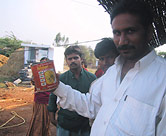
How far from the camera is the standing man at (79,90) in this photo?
6.47 feet

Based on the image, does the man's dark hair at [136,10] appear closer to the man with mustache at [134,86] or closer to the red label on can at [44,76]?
the man with mustache at [134,86]

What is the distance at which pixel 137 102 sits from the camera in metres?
0.86

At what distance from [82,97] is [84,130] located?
0.94 metres

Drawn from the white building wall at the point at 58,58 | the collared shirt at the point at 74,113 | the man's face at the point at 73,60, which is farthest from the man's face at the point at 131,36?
the white building wall at the point at 58,58

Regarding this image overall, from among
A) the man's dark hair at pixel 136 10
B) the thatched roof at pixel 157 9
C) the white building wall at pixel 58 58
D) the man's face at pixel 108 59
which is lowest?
the white building wall at pixel 58 58

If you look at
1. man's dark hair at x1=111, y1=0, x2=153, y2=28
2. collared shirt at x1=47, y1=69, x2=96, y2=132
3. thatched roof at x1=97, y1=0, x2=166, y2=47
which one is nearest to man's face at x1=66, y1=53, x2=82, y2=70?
collared shirt at x1=47, y1=69, x2=96, y2=132

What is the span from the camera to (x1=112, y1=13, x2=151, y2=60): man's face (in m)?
0.98

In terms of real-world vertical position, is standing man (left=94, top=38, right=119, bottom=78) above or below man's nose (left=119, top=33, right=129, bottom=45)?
below

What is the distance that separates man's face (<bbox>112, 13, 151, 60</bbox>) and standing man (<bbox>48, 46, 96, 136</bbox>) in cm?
119

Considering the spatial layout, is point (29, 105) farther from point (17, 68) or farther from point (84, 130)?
point (17, 68)

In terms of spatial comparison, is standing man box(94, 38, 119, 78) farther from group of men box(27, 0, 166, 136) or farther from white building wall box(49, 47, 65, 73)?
white building wall box(49, 47, 65, 73)

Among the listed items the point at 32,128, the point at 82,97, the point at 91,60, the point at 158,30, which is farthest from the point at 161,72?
the point at 91,60

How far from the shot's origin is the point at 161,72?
0.89m

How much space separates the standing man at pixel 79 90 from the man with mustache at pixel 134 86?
0.94 metres
